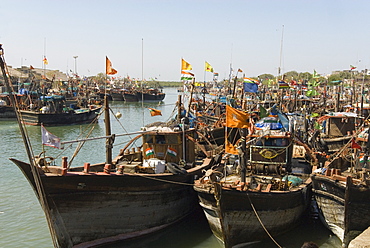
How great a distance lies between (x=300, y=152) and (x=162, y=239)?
31.1 feet

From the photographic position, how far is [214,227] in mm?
13523

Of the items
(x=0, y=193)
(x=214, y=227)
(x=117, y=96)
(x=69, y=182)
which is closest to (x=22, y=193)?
(x=0, y=193)

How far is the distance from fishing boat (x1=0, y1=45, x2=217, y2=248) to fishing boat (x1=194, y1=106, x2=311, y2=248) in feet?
4.51

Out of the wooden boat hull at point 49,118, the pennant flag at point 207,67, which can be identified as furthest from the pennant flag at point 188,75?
the wooden boat hull at point 49,118

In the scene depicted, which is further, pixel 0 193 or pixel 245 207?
pixel 0 193

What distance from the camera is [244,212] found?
12867 mm

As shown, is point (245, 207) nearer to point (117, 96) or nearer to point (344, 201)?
point (344, 201)

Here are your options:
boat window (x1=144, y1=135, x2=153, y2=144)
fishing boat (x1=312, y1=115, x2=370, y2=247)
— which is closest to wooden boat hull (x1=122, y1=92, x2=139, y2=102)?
boat window (x1=144, y1=135, x2=153, y2=144)

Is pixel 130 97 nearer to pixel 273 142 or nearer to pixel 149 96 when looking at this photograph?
pixel 149 96

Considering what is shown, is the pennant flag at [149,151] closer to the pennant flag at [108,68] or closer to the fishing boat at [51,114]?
the pennant flag at [108,68]

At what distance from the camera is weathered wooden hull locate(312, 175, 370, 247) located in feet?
41.8

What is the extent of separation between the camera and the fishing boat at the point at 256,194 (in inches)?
500

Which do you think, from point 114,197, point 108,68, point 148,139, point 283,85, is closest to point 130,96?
point 283,85

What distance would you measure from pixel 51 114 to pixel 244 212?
122ft
